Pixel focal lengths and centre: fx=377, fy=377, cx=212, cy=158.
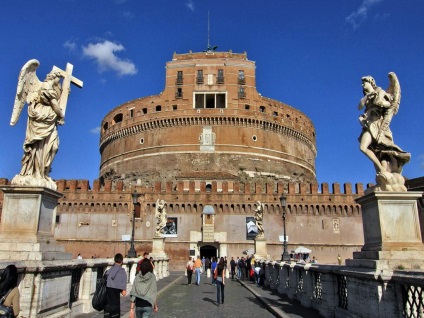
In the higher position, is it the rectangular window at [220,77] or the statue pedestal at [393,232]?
the rectangular window at [220,77]

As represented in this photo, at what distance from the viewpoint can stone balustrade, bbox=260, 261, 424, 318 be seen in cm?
416

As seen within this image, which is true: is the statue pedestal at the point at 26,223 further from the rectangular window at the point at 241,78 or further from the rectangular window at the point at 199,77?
the rectangular window at the point at 241,78

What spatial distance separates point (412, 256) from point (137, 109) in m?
44.6

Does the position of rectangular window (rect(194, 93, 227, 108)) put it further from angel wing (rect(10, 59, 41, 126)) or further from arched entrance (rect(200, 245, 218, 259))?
angel wing (rect(10, 59, 41, 126))

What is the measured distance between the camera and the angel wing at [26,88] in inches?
220

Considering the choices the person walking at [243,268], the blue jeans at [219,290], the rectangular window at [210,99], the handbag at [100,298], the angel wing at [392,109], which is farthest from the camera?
the rectangular window at [210,99]

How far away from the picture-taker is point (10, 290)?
3.60 meters

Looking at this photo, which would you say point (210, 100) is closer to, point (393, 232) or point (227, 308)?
point (227, 308)

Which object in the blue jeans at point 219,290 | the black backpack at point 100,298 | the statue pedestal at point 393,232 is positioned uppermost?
the statue pedestal at point 393,232

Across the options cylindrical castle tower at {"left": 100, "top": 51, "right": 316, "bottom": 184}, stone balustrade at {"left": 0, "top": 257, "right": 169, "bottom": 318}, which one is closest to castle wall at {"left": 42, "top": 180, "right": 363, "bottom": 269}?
cylindrical castle tower at {"left": 100, "top": 51, "right": 316, "bottom": 184}

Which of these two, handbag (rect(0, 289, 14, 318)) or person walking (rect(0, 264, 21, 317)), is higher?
person walking (rect(0, 264, 21, 317))

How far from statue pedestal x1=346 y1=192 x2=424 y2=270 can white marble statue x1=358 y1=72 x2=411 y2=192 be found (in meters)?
0.33

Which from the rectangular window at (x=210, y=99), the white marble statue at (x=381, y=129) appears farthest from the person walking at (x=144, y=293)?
the rectangular window at (x=210, y=99)

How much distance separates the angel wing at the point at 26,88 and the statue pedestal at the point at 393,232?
534 centimetres
